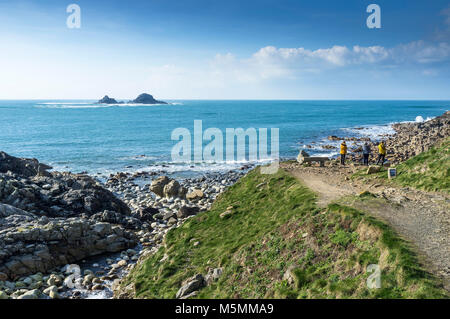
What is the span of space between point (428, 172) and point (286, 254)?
38.8 ft

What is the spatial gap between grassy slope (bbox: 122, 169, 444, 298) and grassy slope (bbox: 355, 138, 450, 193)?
6.51 meters

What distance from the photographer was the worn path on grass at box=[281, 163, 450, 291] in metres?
12.3

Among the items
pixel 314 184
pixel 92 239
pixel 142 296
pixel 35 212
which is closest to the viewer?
pixel 142 296

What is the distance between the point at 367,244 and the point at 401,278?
2399mm

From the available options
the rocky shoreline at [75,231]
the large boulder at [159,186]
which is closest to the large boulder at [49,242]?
the rocky shoreline at [75,231]

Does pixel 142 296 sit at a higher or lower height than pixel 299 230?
lower

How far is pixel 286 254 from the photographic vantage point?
1508cm

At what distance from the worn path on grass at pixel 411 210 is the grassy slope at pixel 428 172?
0.89 m

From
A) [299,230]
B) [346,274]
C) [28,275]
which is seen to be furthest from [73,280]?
[346,274]

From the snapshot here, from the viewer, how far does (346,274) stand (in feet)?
40.7

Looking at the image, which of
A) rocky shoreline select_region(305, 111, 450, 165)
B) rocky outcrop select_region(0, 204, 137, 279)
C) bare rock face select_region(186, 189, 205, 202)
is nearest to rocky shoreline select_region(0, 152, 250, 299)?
rocky outcrop select_region(0, 204, 137, 279)

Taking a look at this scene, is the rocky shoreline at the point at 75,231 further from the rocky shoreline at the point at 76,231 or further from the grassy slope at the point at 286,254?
the grassy slope at the point at 286,254
